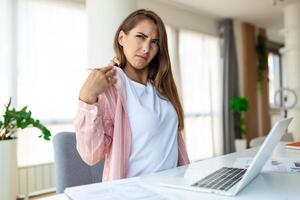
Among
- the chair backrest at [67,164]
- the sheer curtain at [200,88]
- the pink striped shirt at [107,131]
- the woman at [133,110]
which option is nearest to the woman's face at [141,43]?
the woman at [133,110]

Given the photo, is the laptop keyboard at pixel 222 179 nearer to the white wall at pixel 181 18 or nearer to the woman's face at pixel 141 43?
the woman's face at pixel 141 43

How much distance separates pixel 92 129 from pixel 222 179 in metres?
0.42

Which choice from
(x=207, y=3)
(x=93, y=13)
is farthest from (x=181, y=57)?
(x=93, y=13)

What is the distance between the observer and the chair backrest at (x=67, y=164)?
1.15 metres

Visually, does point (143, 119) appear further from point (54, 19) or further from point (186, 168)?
point (54, 19)

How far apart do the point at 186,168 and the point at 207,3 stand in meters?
4.13

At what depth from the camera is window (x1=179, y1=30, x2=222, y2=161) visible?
16.4ft

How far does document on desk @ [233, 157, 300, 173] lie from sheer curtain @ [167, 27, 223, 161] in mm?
3639

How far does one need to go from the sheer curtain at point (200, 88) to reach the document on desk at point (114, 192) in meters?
4.02

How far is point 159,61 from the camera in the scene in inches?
50.8

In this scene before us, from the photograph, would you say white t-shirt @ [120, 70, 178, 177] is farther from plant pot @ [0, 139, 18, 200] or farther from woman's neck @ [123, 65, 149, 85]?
plant pot @ [0, 139, 18, 200]

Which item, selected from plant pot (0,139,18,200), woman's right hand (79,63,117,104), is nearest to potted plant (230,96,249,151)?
plant pot (0,139,18,200)

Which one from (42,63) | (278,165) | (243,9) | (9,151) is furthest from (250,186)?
(243,9)

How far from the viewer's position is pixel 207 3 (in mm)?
4742
